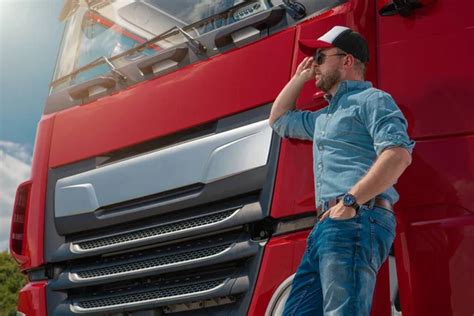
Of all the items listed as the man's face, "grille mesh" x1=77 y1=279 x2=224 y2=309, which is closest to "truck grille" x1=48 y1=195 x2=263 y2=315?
"grille mesh" x1=77 y1=279 x2=224 y2=309

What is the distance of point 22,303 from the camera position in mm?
3564

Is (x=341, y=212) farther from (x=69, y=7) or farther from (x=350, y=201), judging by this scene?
(x=69, y=7)

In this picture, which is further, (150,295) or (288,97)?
(150,295)

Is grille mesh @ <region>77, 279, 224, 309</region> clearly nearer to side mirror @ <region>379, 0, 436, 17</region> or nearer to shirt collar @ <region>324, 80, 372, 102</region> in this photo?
shirt collar @ <region>324, 80, 372, 102</region>

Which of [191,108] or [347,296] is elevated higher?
[191,108]

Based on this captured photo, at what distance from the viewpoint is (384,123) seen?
6.89 ft

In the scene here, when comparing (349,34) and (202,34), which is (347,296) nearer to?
(349,34)

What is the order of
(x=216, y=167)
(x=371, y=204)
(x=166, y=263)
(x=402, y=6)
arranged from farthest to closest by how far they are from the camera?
(x=166, y=263)
(x=216, y=167)
(x=402, y=6)
(x=371, y=204)

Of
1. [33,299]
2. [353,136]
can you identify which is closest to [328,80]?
[353,136]

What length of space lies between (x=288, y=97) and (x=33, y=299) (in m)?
1.81

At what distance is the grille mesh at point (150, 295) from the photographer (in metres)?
2.85

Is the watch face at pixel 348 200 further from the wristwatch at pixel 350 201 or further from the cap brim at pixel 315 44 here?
the cap brim at pixel 315 44

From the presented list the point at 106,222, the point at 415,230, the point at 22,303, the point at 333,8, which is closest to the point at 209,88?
the point at 333,8

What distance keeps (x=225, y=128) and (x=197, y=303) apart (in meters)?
0.75
